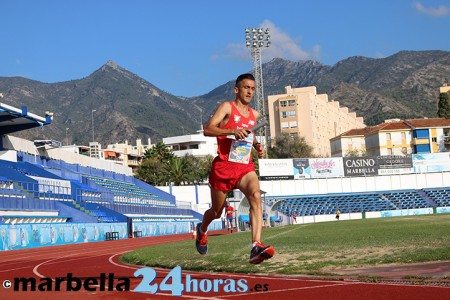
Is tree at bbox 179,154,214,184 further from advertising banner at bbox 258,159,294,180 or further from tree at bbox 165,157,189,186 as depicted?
advertising banner at bbox 258,159,294,180

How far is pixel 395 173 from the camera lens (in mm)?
82438

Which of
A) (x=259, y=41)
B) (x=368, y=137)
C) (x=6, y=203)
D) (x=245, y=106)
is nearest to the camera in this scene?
(x=245, y=106)

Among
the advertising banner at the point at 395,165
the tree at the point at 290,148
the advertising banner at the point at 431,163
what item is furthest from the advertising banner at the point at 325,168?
the tree at the point at 290,148

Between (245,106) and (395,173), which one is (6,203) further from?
(395,173)

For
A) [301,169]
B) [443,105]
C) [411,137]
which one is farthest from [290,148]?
[301,169]

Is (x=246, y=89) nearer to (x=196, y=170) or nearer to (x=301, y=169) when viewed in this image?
(x=301, y=169)

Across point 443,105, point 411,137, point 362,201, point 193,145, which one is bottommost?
point 362,201

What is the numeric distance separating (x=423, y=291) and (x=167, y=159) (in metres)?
114

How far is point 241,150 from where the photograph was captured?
9391mm

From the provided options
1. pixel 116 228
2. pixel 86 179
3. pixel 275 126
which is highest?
pixel 275 126

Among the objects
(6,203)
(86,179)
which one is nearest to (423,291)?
(6,203)

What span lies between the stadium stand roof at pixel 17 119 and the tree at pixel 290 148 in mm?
74042

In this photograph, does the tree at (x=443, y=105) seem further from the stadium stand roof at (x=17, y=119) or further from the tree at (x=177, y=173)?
the stadium stand roof at (x=17, y=119)

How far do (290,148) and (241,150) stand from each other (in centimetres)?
11674
